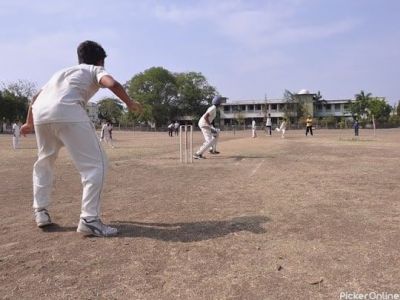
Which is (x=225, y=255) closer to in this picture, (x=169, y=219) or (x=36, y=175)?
(x=169, y=219)

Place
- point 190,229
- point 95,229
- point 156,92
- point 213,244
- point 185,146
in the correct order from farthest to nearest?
point 156,92 < point 185,146 < point 190,229 < point 95,229 < point 213,244

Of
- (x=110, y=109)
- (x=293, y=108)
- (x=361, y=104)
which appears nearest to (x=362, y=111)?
(x=361, y=104)

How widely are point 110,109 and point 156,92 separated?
1939 centimetres

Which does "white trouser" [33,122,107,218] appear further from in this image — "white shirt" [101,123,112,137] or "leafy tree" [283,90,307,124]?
"leafy tree" [283,90,307,124]

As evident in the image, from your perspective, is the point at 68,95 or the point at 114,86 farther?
the point at 68,95

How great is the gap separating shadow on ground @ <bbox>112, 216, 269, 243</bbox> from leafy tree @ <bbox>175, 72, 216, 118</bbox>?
333 feet

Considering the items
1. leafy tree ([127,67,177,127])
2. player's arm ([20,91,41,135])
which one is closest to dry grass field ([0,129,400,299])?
player's arm ([20,91,41,135])

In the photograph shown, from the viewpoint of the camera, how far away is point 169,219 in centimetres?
528

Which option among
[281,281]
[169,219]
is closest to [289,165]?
[169,219]

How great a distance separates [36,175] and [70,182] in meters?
3.88

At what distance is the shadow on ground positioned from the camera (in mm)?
4504

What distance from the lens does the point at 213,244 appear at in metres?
4.20

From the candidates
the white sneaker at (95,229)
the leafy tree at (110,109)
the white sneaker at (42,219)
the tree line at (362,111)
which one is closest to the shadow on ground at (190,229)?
the white sneaker at (95,229)

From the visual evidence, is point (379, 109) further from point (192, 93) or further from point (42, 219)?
point (42, 219)
